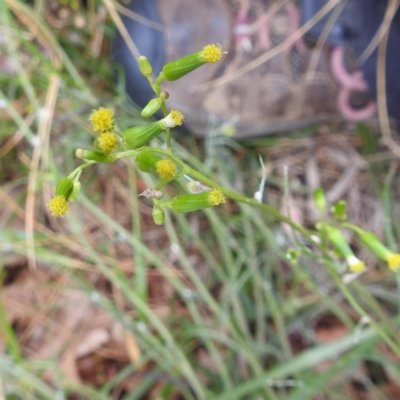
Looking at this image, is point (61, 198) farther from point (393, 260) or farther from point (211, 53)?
point (393, 260)

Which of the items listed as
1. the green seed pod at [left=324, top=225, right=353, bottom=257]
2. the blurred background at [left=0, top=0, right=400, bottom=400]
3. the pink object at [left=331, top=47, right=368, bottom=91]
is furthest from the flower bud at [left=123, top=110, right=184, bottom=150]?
the pink object at [left=331, top=47, right=368, bottom=91]

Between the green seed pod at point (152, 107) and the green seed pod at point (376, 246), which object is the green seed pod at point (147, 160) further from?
the green seed pod at point (376, 246)

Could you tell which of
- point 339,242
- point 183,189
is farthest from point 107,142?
point 183,189

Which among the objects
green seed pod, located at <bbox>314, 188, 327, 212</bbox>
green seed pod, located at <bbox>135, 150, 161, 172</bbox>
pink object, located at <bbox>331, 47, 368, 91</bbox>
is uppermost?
green seed pod, located at <bbox>135, 150, 161, 172</bbox>

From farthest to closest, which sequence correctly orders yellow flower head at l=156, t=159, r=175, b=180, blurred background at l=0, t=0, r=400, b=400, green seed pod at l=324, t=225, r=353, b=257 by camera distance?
1. blurred background at l=0, t=0, r=400, b=400
2. green seed pod at l=324, t=225, r=353, b=257
3. yellow flower head at l=156, t=159, r=175, b=180

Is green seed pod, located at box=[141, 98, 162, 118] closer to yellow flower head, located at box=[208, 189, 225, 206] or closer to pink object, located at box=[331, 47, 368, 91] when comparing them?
yellow flower head, located at box=[208, 189, 225, 206]

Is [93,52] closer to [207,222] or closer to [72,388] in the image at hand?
[207,222]
